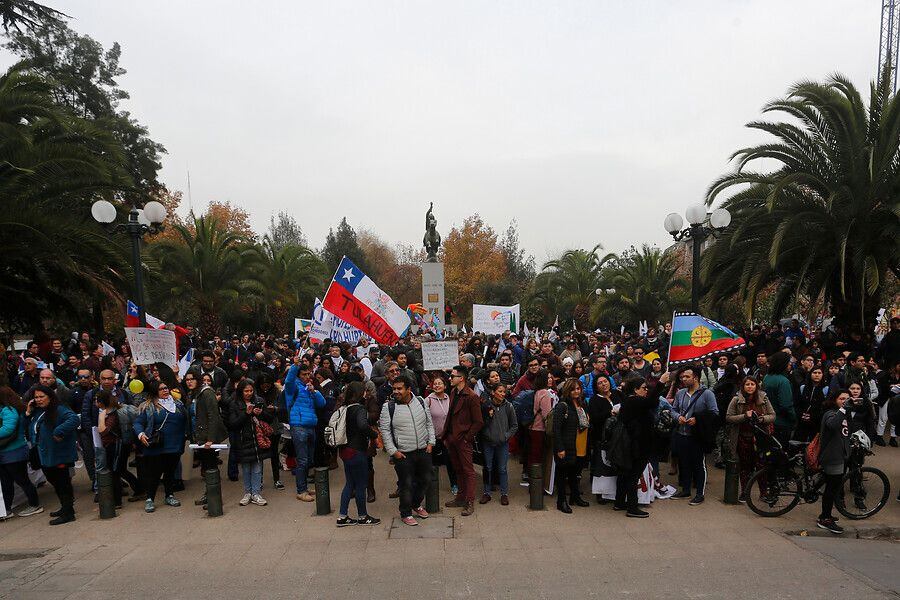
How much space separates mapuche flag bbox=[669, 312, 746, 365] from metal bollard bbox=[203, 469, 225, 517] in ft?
21.4

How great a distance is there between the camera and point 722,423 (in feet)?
24.8

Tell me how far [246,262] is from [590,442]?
20554mm

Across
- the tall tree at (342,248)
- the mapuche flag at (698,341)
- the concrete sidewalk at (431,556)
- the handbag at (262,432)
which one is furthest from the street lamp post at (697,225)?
the tall tree at (342,248)

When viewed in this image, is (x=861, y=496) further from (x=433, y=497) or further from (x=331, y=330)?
(x=331, y=330)

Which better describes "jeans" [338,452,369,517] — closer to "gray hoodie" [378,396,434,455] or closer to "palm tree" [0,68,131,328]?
"gray hoodie" [378,396,434,455]

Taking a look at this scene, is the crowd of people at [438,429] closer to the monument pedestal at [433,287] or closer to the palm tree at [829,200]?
the palm tree at [829,200]

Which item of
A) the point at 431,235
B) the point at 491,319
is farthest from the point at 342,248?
the point at 491,319

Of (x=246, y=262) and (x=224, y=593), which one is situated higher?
(x=246, y=262)

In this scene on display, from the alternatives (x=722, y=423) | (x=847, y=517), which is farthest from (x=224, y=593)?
(x=847, y=517)

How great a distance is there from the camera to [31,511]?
7.40 m

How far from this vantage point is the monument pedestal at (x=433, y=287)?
1117 inches

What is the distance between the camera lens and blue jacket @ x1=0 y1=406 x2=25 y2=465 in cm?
692

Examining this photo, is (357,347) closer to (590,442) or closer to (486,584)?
(590,442)

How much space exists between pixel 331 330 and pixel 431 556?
7.56m
